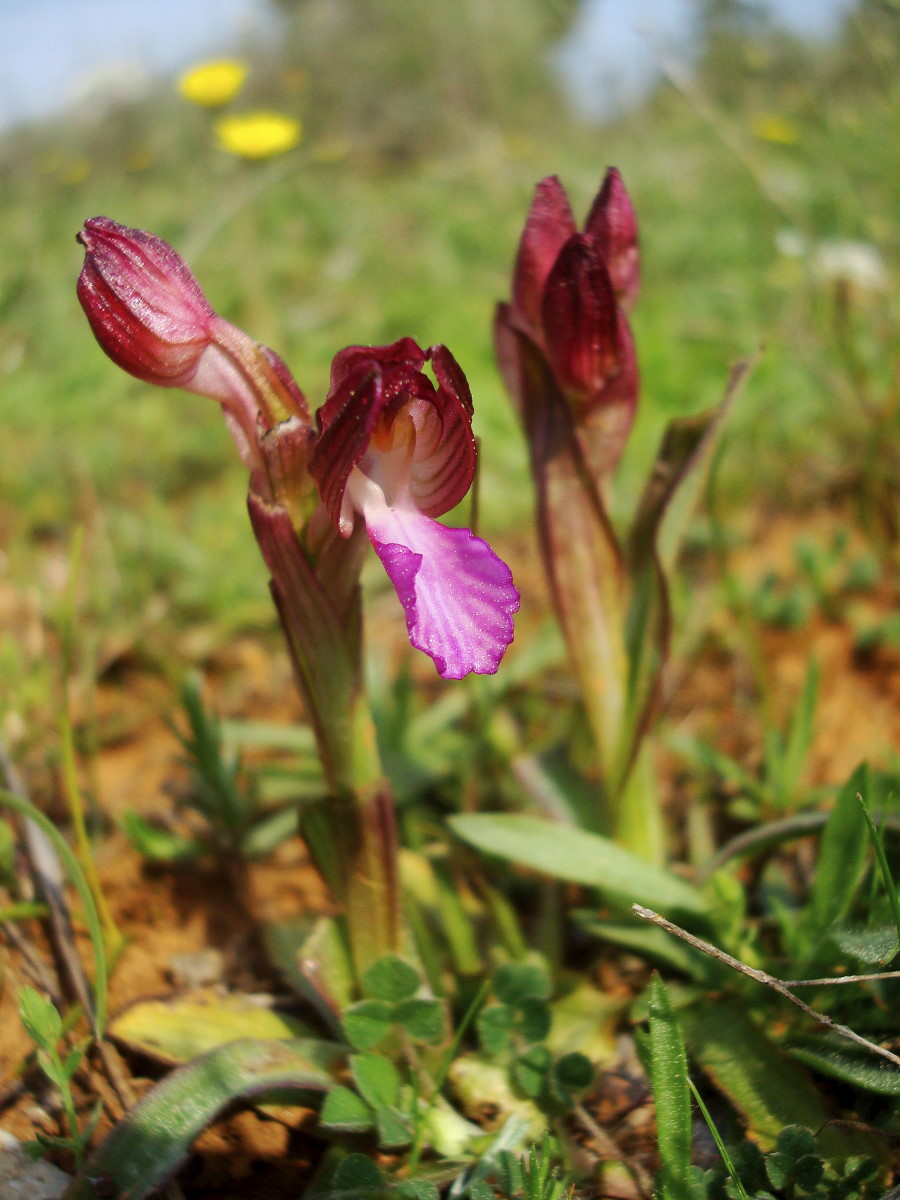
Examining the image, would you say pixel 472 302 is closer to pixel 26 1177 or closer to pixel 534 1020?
pixel 534 1020

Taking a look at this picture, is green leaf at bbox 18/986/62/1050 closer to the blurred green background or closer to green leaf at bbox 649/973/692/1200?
green leaf at bbox 649/973/692/1200

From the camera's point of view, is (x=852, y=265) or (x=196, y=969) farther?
(x=852, y=265)

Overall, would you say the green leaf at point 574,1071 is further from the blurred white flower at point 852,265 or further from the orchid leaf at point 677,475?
the blurred white flower at point 852,265

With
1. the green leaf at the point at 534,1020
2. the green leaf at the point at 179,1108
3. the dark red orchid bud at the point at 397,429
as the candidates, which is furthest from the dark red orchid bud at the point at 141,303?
the green leaf at the point at 534,1020

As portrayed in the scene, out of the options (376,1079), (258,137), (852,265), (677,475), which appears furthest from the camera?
(258,137)

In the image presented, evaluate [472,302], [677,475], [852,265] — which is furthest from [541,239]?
[472,302]

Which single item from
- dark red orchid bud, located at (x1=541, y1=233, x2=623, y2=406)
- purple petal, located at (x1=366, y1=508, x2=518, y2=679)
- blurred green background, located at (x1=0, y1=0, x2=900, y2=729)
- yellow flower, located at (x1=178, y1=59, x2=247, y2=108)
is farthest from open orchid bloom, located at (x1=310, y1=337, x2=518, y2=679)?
yellow flower, located at (x1=178, y1=59, x2=247, y2=108)
